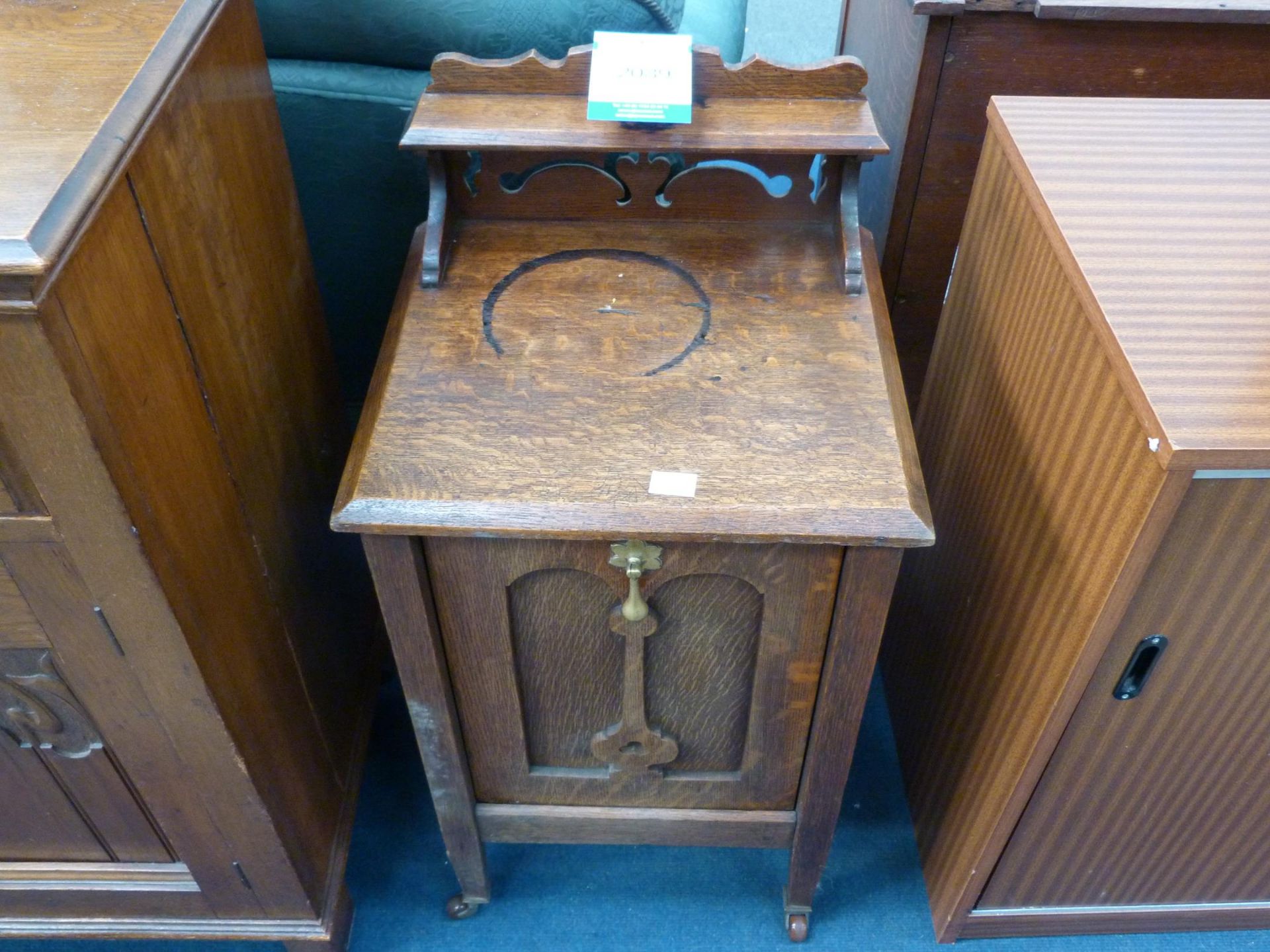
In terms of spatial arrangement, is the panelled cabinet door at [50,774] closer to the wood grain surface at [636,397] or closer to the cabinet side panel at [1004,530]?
the wood grain surface at [636,397]

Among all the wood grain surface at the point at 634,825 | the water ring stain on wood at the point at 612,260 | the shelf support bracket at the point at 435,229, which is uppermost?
the shelf support bracket at the point at 435,229

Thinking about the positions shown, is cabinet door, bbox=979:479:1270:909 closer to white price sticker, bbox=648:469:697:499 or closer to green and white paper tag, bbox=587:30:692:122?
white price sticker, bbox=648:469:697:499

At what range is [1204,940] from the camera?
1.21 meters

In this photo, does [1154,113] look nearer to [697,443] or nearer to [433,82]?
[697,443]

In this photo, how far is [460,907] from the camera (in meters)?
1.22

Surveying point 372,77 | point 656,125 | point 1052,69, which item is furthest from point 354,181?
point 1052,69

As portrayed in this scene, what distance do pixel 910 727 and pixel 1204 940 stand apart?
0.40 m

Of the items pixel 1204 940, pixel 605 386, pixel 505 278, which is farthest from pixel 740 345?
pixel 1204 940

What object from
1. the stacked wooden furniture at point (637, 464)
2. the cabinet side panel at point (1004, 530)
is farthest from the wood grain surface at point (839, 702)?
the cabinet side panel at point (1004, 530)

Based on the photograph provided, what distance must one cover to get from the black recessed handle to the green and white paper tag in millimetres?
582

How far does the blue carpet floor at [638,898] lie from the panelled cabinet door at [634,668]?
238mm

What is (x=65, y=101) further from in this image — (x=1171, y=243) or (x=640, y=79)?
(x=1171, y=243)

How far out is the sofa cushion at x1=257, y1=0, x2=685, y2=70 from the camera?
1097 millimetres

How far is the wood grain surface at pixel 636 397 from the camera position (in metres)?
0.78
